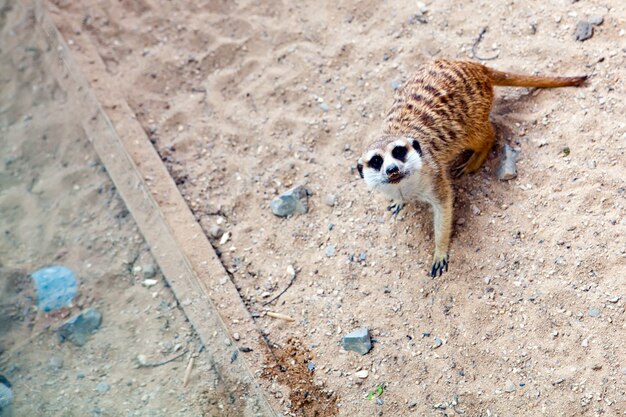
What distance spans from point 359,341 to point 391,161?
68 centimetres

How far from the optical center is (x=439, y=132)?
2535mm

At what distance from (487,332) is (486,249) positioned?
336mm

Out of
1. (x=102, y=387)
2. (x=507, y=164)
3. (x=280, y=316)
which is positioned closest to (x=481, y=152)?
(x=507, y=164)

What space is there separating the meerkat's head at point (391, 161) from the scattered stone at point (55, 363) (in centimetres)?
125

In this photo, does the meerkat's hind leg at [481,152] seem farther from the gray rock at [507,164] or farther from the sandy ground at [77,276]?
the sandy ground at [77,276]

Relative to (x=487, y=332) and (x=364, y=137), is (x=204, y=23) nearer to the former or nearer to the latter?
(x=364, y=137)

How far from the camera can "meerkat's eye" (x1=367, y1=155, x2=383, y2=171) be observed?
7.57 ft

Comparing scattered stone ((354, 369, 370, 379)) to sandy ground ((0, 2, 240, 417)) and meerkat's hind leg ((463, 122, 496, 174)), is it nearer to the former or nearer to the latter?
sandy ground ((0, 2, 240, 417))

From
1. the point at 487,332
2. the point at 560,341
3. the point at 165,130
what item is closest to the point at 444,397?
the point at 487,332

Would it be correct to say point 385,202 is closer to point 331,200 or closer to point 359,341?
point 331,200

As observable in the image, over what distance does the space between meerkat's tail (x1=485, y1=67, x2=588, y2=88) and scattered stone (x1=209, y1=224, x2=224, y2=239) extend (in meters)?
1.32

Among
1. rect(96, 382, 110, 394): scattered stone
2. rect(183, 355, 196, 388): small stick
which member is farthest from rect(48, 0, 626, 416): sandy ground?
rect(96, 382, 110, 394): scattered stone

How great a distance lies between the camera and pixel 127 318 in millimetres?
2309

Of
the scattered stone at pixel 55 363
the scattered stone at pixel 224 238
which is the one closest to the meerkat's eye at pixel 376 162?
the scattered stone at pixel 224 238
